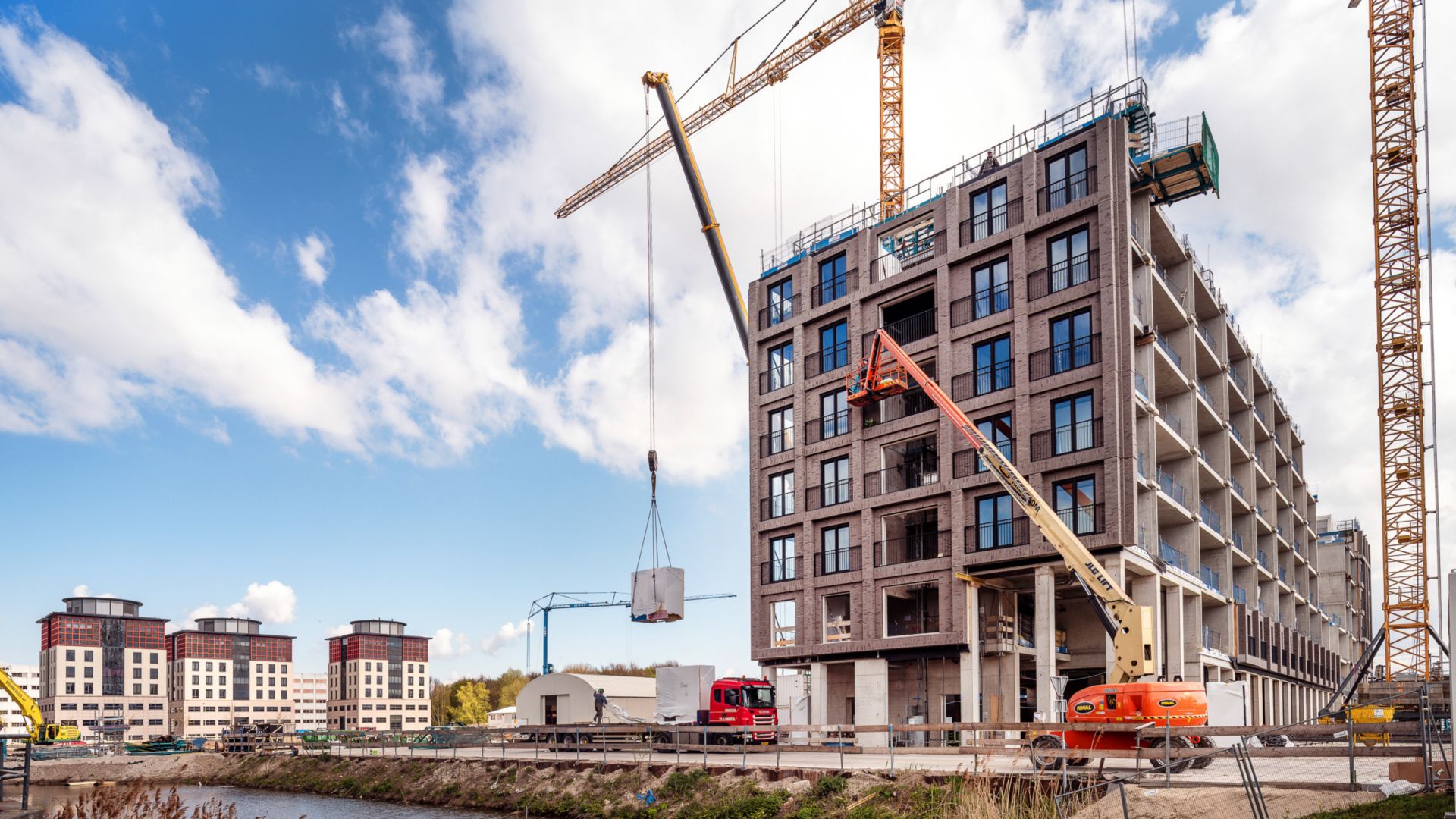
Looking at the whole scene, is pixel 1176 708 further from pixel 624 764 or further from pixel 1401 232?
pixel 1401 232

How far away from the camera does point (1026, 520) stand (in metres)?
46.9

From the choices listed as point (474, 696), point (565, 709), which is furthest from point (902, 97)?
point (474, 696)

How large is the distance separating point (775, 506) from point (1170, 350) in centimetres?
2077

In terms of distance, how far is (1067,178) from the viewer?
4791 centimetres

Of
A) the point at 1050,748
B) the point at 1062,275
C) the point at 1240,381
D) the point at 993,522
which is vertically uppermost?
the point at 1062,275

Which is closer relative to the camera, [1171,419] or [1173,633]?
[1173,633]

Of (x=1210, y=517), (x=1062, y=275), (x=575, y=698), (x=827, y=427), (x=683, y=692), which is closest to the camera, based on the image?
(x=1062, y=275)

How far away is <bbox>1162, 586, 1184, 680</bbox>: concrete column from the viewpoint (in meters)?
47.7

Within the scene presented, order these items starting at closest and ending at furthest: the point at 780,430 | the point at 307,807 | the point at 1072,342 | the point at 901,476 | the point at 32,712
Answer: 1. the point at 307,807
2. the point at 1072,342
3. the point at 32,712
4. the point at 901,476
5. the point at 780,430

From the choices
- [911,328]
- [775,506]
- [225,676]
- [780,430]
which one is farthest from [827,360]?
[225,676]

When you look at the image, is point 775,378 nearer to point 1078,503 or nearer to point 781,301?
point 781,301

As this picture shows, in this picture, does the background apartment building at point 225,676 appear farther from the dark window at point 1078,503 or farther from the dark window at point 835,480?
the dark window at point 1078,503

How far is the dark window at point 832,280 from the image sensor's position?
57.0 m

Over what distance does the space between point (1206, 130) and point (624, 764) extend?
36693 millimetres
